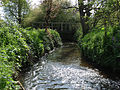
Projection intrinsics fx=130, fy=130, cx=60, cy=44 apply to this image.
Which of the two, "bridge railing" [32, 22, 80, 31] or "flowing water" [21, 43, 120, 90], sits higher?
"bridge railing" [32, 22, 80, 31]

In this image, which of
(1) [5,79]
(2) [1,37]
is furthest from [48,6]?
(1) [5,79]

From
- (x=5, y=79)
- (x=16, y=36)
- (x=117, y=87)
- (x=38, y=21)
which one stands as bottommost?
(x=117, y=87)

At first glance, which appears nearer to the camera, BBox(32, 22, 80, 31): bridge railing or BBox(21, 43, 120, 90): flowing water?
BBox(21, 43, 120, 90): flowing water

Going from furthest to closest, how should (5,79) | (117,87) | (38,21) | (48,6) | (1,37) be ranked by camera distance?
(38,21) < (48,6) < (1,37) < (117,87) < (5,79)

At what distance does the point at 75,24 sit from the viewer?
21.0 m

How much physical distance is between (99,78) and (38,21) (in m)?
19.5

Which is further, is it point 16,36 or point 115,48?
point 16,36

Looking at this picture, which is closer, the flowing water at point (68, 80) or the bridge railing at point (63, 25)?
→ the flowing water at point (68, 80)

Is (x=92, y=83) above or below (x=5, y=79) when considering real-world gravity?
below

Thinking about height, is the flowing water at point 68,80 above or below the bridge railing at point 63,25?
below

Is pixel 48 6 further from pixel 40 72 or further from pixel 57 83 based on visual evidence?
pixel 57 83

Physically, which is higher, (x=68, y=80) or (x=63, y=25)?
(x=63, y=25)

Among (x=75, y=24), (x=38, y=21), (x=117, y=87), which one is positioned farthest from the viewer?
(x=38, y=21)

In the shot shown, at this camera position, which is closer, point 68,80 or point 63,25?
point 68,80
